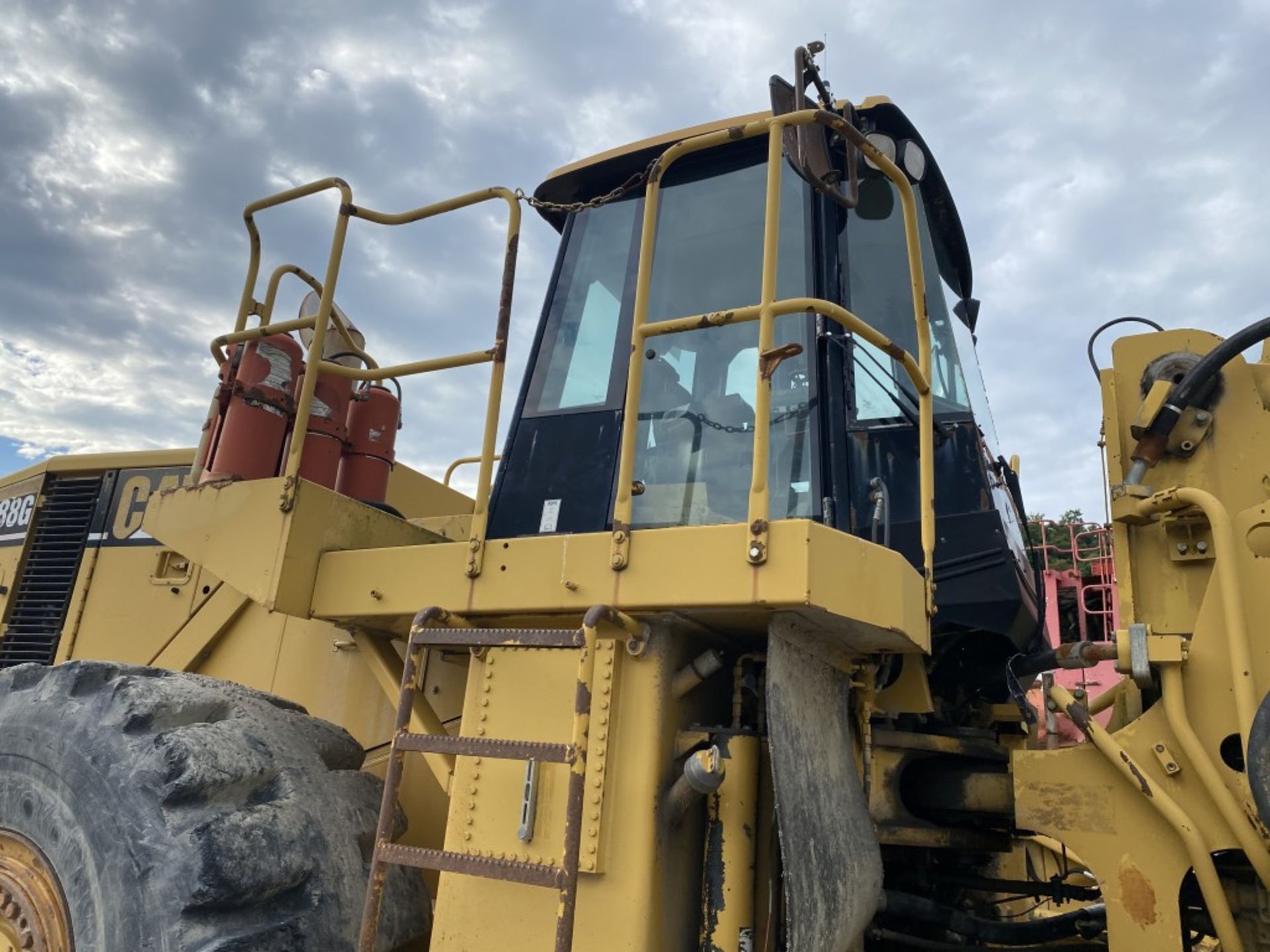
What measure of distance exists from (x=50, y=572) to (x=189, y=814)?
9.57 feet

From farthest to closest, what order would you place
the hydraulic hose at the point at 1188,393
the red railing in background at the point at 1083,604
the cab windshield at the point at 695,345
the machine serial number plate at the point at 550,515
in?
the red railing in background at the point at 1083,604 → the machine serial number plate at the point at 550,515 → the cab windshield at the point at 695,345 → the hydraulic hose at the point at 1188,393

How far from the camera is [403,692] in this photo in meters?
2.59

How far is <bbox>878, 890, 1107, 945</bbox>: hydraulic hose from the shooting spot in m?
2.95

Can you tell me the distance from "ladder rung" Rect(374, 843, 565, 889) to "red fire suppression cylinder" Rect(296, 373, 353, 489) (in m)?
1.91

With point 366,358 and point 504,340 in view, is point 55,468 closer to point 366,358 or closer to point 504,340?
point 366,358

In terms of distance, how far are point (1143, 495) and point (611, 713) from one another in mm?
1803

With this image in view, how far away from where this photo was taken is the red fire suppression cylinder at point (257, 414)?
11.8 ft

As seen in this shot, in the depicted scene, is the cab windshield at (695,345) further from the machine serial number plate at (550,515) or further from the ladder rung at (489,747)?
the ladder rung at (489,747)

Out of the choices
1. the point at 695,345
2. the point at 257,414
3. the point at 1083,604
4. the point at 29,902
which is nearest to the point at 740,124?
the point at 695,345

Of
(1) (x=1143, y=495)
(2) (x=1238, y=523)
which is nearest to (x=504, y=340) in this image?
(1) (x=1143, y=495)

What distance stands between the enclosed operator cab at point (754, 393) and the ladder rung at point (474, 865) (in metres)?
1.08

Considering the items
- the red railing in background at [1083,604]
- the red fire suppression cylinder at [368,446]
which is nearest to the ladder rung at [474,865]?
the red fire suppression cylinder at [368,446]

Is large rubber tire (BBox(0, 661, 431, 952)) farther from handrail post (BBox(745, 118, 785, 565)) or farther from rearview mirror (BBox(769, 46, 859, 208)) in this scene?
rearview mirror (BBox(769, 46, 859, 208))

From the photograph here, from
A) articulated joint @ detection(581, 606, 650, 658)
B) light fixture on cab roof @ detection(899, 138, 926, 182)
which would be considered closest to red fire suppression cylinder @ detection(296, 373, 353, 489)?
articulated joint @ detection(581, 606, 650, 658)
